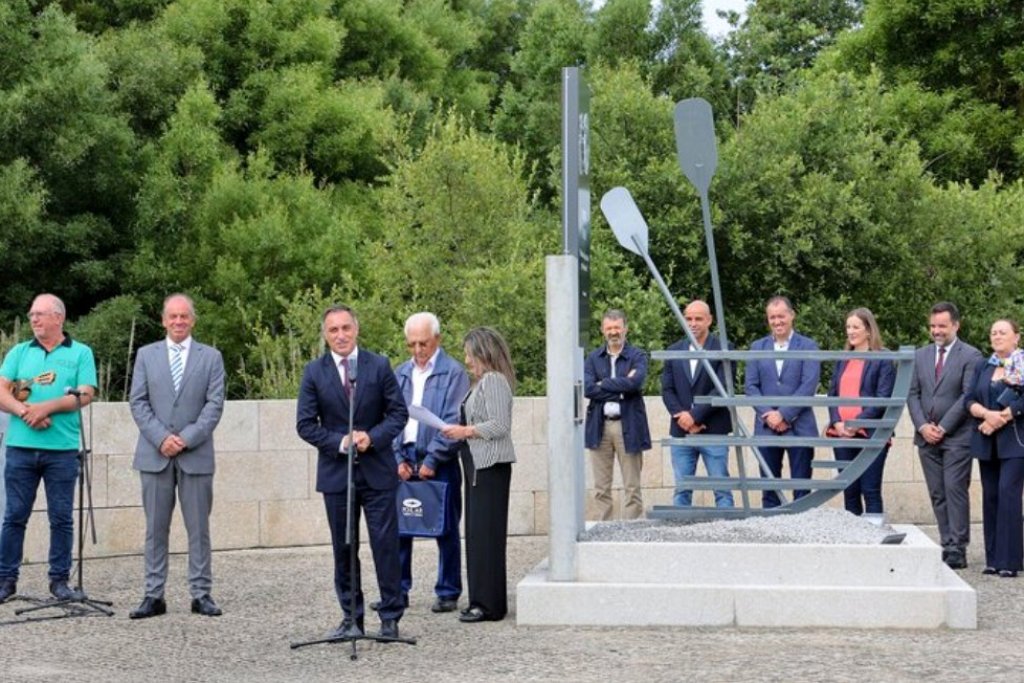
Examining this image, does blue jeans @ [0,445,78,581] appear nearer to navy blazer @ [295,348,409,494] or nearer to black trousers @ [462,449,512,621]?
navy blazer @ [295,348,409,494]

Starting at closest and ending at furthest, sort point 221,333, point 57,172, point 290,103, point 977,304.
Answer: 1. point 977,304
2. point 57,172
3. point 221,333
4. point 290,103

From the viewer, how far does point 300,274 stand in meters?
33.2

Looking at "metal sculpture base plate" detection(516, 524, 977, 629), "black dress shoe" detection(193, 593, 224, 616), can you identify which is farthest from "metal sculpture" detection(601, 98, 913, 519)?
"black dress shoe" detection(193, 593, 224, 616)

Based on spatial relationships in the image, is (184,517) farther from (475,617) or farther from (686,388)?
(686,388)

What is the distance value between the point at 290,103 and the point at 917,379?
82.8 feet

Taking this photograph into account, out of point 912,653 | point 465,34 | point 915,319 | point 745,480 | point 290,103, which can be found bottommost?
point 912,653

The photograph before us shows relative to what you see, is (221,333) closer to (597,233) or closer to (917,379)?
(597,233)

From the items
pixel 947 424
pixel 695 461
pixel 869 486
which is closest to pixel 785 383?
pixel 869 486

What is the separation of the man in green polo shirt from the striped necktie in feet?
2.06

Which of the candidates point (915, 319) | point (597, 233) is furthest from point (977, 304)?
point (597, 233)

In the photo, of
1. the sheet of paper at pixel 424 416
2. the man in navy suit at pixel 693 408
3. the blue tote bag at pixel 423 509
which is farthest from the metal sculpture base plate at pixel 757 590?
the man in navy suit at pixel 693 408

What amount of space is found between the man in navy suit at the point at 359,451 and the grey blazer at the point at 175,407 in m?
1.45

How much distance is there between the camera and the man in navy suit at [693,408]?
41.3ft

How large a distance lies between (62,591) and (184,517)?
960 mm
